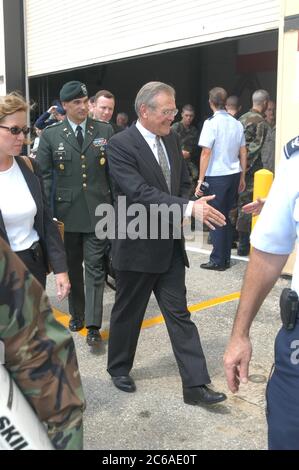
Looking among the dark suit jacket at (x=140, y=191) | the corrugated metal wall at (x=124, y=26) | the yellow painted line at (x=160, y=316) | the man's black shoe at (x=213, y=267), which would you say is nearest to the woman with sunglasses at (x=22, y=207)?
A: the dark suit jacket at (x=140, y=191)

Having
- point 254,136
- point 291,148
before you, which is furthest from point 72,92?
point 254,136

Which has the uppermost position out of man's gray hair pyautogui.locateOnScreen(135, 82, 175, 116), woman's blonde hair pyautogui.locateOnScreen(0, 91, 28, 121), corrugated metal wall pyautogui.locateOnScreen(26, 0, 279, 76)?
corrugated metal wall pyautogui.locateOnScreen(26, 0, 279, 76)

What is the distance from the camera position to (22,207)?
305 centimetres

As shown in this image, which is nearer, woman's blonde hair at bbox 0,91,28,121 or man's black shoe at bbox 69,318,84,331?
woman's blonde hair at bbox 0,91,28,121

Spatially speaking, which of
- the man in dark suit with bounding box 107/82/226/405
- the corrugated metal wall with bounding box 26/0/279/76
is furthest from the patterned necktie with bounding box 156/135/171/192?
the corrugated metal wall with bounding box 26/0/279/76

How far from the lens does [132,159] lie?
3373 mm

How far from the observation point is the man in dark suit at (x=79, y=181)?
434cm

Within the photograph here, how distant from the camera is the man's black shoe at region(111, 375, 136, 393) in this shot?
11.7ft

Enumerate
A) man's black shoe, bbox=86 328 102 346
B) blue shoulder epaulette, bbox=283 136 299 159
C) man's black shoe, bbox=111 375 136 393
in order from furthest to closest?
man's black shoe, bbox=86 328 102 346
man's black shoe, bbox=111 375 136 393
blue shoulder epaulette, bbox=283 136 299 159

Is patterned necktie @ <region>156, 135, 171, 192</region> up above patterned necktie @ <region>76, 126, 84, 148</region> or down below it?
below

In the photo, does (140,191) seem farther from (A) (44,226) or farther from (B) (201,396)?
(B) (201,396)

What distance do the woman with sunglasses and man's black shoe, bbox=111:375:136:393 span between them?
75cm

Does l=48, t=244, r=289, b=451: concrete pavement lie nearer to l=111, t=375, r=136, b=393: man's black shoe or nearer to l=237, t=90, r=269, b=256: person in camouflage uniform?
l=111, t=375, r=136, b=393: man's black shoe
